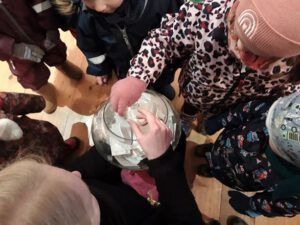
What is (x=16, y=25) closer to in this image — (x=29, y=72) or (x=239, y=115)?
(x=29, y=72)

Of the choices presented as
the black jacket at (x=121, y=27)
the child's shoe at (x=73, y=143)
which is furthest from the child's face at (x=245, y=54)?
the child's shoe at (x=73, y=143)

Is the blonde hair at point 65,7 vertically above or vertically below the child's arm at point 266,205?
above

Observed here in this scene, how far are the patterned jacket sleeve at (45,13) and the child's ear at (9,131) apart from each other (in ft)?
0.87

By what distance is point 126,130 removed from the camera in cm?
60

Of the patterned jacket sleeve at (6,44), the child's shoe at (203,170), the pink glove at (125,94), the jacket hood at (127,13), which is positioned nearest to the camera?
the pink glove at (125,94)

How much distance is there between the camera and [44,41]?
91cm

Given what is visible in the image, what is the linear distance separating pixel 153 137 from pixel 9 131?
1.24ft

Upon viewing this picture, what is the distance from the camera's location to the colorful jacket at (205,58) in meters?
0.61

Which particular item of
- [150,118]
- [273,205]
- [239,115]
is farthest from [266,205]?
[150,118]

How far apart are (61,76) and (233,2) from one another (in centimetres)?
81

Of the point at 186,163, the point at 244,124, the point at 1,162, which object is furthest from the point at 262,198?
the point at 1,162

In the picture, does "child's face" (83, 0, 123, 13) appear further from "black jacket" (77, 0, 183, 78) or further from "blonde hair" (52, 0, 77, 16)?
"blonde hair" (52, 0, 77, 16)

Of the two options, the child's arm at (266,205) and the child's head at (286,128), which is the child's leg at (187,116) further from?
the child's head at (286,128)

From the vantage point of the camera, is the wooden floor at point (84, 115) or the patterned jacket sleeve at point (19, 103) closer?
the patterned jacket sleeve at point (19, 103)
